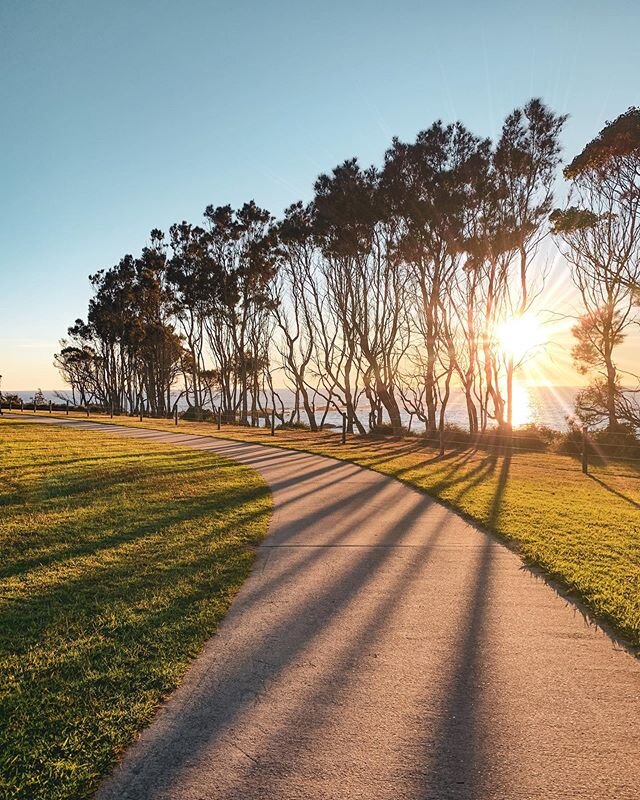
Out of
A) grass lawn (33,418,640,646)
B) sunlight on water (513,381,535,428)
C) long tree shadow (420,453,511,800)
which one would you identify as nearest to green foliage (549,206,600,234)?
sunlight on water (513,381,535,428)

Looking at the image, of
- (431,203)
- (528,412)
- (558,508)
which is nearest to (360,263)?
(431,203)

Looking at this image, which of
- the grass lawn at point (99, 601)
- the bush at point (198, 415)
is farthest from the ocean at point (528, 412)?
the grass lawn at point (99, 601)

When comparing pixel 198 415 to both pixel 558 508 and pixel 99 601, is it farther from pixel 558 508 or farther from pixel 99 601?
pixel 99 601

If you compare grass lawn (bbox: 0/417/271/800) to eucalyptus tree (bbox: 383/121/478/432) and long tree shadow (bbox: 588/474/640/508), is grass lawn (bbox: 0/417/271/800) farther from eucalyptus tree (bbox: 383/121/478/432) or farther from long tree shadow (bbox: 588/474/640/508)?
eucalyptus tree (bbox: 383/121/478/432)

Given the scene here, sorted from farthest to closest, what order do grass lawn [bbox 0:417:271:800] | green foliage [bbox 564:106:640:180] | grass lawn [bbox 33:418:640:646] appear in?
green foliage [bbox 564:106:640:180] → grass lawn [bbox 33:418:640:646] → grass lawn [bbox 0:417:271:800]

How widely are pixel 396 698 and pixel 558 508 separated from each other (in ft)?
22.0

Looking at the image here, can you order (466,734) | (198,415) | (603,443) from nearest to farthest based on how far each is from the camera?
(466,734)
(603,443)
(198,415)

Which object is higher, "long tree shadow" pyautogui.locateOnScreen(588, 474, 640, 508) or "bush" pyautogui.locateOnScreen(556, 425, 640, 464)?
"bush" pyautogui.locateOnScreen(556, 425, 640, 464)

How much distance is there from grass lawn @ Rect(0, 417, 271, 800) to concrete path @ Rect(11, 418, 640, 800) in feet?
0.82

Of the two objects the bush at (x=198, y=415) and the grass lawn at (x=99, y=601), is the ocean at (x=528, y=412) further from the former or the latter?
the grass lawn at (x=99, y=601)

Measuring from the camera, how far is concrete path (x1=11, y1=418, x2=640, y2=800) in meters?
2.39

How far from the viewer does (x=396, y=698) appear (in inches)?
121

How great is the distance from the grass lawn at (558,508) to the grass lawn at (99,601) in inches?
135

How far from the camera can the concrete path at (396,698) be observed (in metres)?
2.39
